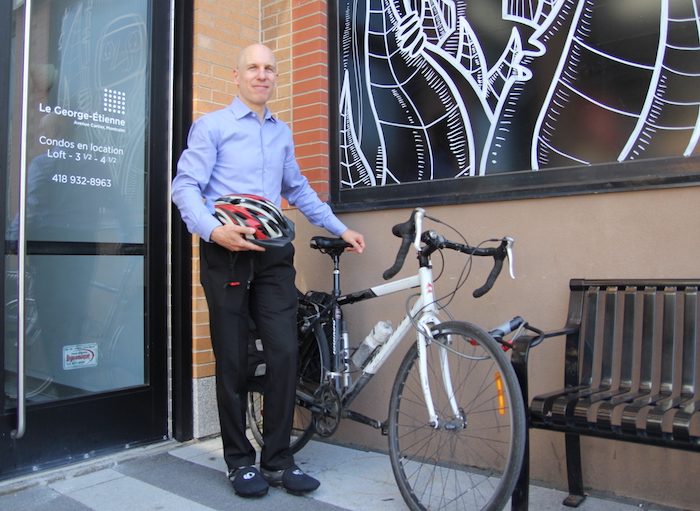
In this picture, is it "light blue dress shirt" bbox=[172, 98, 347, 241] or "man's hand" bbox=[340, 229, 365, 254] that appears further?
"man's hand" bbox=[340, 229, 365, 254]

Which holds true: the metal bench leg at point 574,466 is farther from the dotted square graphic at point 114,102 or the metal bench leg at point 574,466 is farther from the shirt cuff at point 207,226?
the dotted square graphic at point 114,102

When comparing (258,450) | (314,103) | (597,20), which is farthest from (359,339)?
(597,20)

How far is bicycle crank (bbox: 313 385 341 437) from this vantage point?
302cm

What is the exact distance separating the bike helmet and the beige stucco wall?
2.88 feet

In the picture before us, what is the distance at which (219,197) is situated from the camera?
287 cm

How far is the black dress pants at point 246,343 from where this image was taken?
2.83 meters

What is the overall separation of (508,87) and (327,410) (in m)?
1.84

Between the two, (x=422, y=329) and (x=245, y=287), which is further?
(x=245, y=287)

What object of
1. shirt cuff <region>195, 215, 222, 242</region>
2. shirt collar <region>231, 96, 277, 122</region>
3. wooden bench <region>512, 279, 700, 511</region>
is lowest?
wooden bench <region>512, 279, 700, 511</region>

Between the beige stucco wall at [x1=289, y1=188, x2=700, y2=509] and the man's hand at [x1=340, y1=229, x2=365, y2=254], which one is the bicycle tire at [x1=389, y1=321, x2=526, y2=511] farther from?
the man's hand at [x1=340, y1=229, x2=365, y2=254]

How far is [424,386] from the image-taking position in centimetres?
253

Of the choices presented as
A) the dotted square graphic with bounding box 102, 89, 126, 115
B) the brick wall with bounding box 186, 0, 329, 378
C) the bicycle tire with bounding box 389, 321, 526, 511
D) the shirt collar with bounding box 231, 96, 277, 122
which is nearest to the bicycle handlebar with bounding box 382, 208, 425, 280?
the bicycle tire with bounding box 389, 321, 526, 511

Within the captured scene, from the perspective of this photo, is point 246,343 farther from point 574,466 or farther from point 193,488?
point 574,466

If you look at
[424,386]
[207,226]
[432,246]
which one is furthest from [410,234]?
[207,226]
